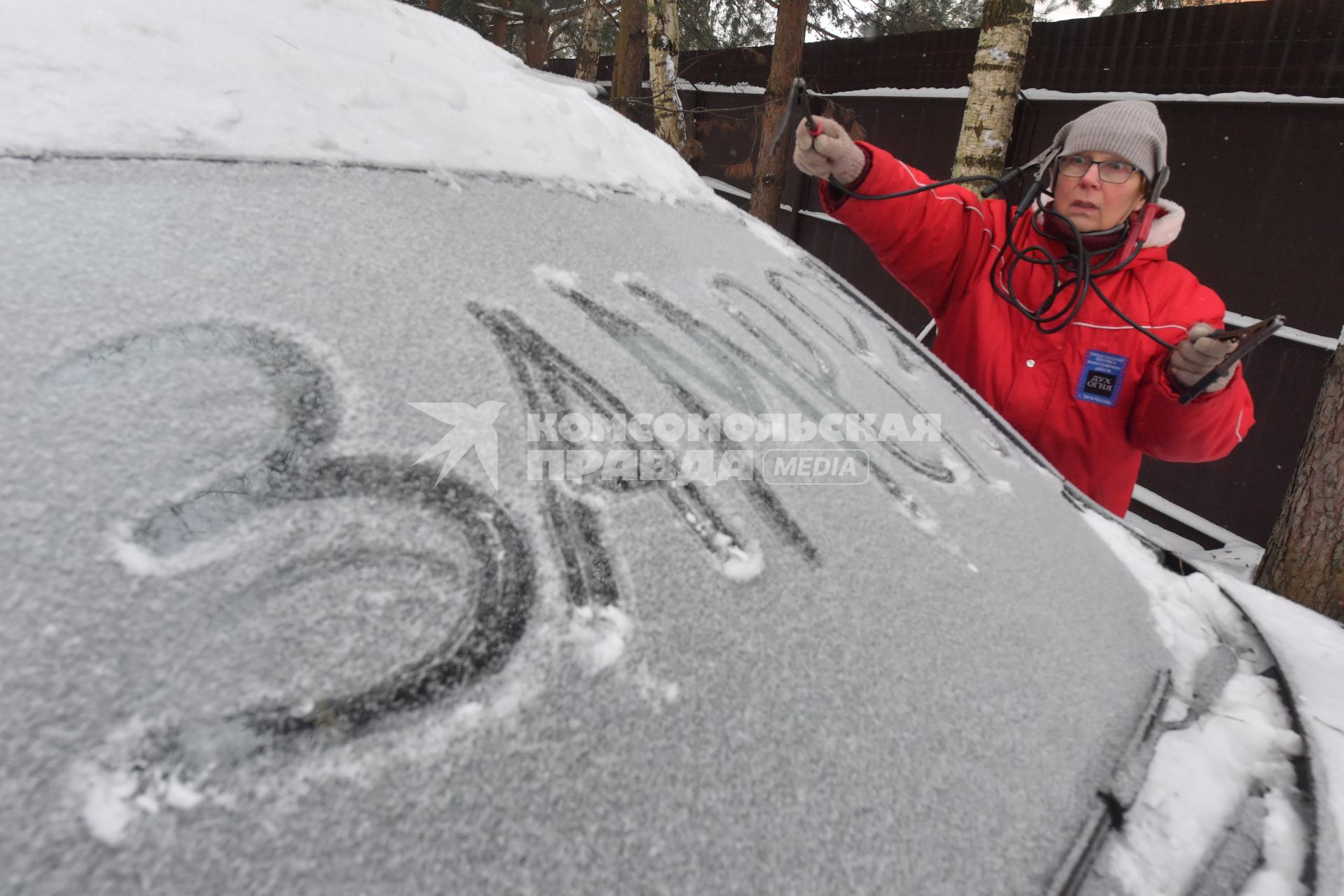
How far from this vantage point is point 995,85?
3.57 m

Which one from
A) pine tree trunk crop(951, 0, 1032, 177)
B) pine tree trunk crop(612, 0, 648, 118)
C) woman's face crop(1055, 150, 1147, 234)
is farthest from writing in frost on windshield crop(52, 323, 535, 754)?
pine tree trunk crop(612, 0, 648, 118)

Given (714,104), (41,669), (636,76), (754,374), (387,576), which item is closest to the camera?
(41,669)

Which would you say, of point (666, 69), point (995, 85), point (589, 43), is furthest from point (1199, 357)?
point (589, 43)

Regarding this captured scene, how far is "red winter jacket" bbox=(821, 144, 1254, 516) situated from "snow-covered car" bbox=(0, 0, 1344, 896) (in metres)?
0.83

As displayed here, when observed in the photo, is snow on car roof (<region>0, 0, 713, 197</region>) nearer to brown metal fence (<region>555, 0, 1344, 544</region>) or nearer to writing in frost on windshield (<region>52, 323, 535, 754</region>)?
writing in frost on windshield (<region>52, 323, 535, 754</region>)

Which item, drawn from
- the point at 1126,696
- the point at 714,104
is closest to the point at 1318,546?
the point at 1126,696

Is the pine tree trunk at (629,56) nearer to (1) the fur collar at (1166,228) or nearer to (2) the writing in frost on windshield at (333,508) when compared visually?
(1) the fur collar at (1166,228)

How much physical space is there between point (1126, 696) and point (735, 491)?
449mm

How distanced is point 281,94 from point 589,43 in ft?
31.1

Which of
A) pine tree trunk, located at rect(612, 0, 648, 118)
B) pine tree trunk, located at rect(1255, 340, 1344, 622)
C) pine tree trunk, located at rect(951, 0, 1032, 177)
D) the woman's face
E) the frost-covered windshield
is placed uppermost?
pine tree trunk, located at rect(612, 0, 648, 118)

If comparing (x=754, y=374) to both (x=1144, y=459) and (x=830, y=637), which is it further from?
(x=1144, y=459)

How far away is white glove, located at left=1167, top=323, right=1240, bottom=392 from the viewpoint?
1.44 m

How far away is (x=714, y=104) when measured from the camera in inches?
311

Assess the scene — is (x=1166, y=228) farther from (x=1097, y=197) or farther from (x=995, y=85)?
(x=995, y=85)
